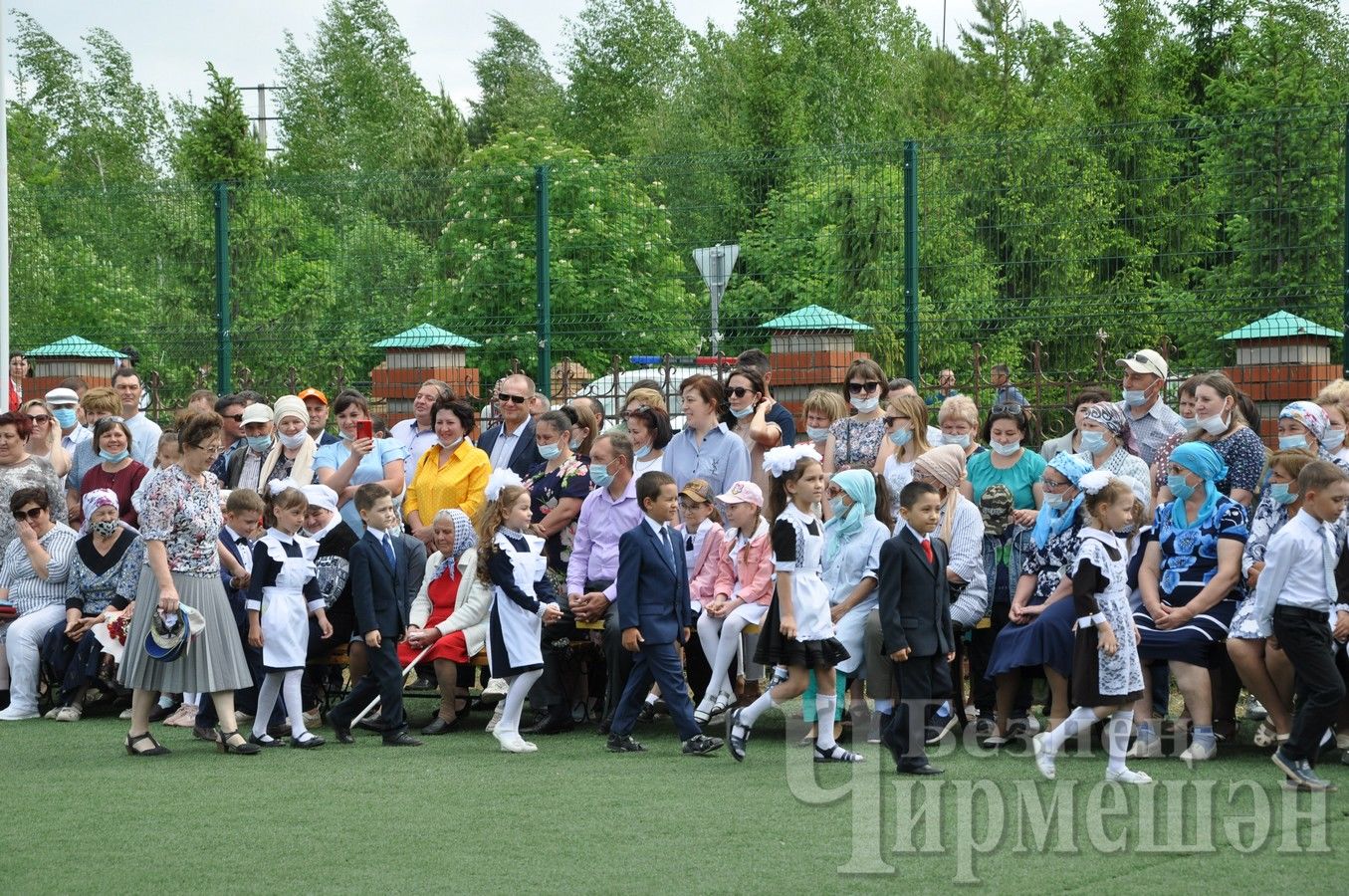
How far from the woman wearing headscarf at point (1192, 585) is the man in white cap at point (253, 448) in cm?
551

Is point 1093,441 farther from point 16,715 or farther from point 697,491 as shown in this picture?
point 16,715

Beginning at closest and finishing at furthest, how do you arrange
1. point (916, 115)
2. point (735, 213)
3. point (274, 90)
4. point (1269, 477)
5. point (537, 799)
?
point (537, 799) → point (1269, 477) → point (735, 213) → point (916, 115) → point (274, 90)

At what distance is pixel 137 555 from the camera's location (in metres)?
10.1

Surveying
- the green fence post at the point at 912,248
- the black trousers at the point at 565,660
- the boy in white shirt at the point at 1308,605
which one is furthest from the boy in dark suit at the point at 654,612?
the green fence post at the point at 912,248

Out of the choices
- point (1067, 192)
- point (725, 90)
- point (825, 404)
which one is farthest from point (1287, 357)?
point (725, 90)

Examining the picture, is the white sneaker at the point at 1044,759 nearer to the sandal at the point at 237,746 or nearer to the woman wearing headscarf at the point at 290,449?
the sandal at the point at 237,746

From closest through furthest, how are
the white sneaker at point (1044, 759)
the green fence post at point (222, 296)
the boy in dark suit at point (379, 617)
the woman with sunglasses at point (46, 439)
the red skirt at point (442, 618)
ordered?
the white sneaker at point (1044, 759), the boy in dark suit at point (379, 617), the red skirt at point (442, 618), the woman with sunglasses at point (46, 439), the green fence post at point (222, 296)

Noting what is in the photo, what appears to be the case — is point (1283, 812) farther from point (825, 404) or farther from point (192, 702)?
point (192, 702)

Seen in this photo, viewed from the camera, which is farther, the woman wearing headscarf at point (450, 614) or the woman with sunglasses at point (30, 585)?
the woman with sunglasses at point (30, 585)

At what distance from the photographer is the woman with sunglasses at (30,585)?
395 inches

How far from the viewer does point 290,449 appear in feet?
34.3

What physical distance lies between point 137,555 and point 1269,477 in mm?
6628

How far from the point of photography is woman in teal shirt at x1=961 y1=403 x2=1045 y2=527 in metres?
9.05

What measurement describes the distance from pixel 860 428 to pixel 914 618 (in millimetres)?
2277
